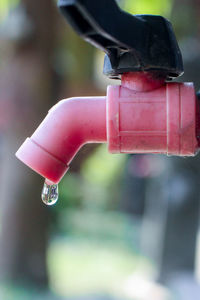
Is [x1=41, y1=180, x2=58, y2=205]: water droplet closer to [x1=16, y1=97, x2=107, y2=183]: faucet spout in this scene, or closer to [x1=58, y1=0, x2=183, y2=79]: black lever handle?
[x1=16, y1=97, x2=107, y2=183]: faucet spout

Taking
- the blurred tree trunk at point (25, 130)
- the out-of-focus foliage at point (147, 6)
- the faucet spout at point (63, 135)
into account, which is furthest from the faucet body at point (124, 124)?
the out-of-focus foliage at point (147, 6)

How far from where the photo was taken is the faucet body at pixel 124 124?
74 centimetres

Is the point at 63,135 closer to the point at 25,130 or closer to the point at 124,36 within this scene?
the point at 124,36

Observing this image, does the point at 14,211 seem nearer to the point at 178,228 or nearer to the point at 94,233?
the point at 178,228

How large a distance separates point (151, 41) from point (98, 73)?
7090mm

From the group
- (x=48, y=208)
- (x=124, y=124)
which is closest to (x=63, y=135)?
(x=124, y=124)

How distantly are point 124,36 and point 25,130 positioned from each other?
3.12 m

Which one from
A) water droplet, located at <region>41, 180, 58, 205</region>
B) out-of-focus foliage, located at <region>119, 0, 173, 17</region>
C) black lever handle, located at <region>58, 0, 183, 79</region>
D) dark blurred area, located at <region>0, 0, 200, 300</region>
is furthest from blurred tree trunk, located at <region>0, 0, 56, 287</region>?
black lever handle, located at <region>58, 0, 183, 79</region>

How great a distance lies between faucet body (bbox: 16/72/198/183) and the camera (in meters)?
0.74

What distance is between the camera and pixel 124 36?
650 mm

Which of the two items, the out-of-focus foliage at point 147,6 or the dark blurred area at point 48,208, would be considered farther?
the out-of-focus foliage at point 147,6

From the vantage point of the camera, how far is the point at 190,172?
3.60m

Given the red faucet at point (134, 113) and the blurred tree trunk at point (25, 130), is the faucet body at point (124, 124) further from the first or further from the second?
the blurred tree trunk at point (25, 130)

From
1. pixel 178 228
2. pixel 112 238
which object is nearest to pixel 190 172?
pixel 178 228
